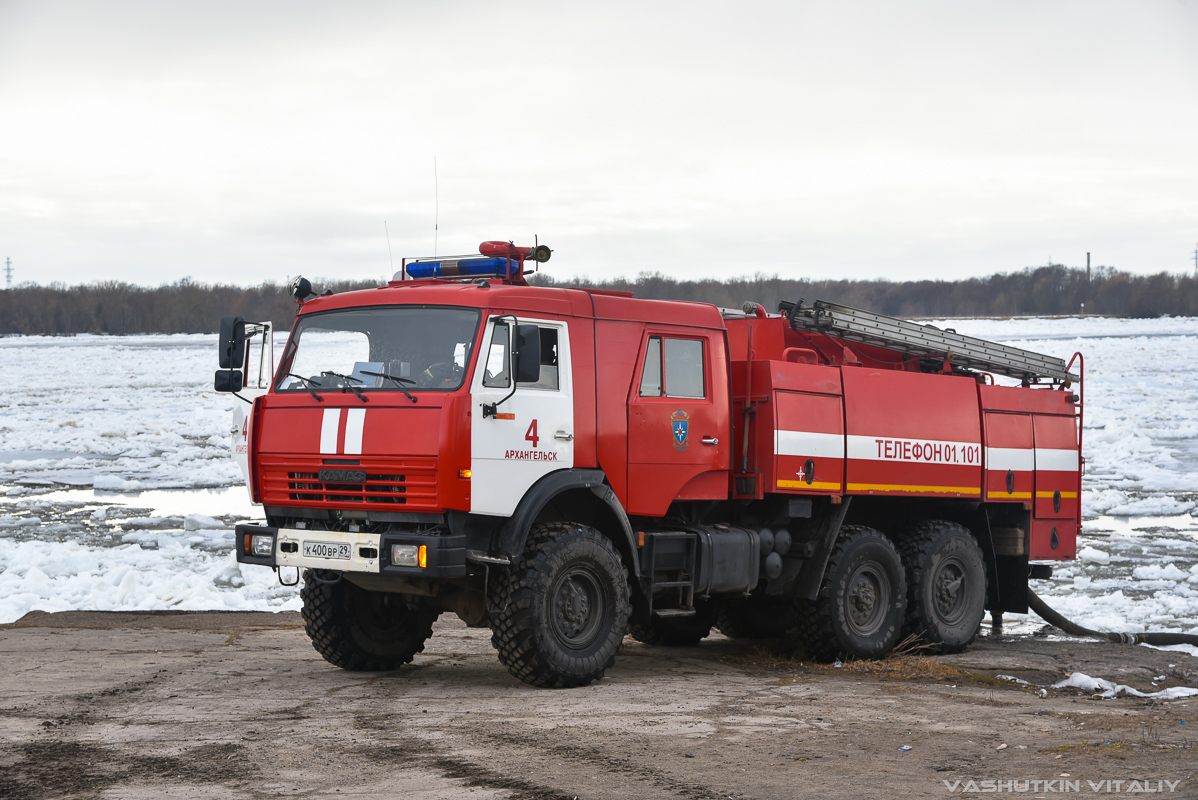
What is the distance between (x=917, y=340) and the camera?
12.7 metres

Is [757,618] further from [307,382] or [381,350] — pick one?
[307,382]

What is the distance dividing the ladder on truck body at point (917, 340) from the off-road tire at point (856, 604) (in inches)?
76.1

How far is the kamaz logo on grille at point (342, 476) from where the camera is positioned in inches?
344

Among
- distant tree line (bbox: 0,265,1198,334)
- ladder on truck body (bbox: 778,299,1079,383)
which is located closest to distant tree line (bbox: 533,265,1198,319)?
distant tree line (bbox: 0,265,1198,334)

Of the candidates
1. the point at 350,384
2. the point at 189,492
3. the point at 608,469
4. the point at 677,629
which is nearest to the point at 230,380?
the point at 350,384

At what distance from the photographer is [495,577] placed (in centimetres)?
907

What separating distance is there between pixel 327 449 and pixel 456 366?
1.12 meters

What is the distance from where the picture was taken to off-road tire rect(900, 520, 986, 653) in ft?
39.7

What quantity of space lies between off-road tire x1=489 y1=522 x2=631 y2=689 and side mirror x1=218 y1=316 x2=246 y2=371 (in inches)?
104

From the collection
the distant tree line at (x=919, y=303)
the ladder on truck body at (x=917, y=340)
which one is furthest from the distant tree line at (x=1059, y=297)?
the ladder on truck body at (x=917, y=340)

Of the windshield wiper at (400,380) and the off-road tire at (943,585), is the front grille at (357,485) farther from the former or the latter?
the off-road tire at (943,585)

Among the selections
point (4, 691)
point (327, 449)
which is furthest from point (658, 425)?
point (4, 691)

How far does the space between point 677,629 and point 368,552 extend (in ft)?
15.9

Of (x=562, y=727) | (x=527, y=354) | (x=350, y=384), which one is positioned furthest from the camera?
(x=350, y=384)
